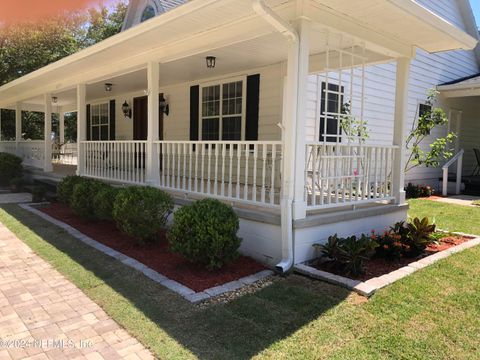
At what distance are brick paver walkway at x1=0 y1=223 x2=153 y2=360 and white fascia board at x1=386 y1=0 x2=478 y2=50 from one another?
4274 millimetres

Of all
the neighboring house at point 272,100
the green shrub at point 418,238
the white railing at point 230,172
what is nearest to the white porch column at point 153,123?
the neighboring house at point 272,100

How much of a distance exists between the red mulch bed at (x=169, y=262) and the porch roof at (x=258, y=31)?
285 cm

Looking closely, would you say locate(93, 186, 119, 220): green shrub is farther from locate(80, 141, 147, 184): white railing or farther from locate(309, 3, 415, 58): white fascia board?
locate(309, 3, 415, 58): white fascia board

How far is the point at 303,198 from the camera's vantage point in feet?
15.6

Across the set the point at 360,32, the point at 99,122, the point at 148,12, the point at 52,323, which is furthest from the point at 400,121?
the point at 99,122

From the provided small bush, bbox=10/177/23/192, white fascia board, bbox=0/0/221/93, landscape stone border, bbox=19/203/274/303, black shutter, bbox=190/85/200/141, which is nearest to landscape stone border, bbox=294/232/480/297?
landscape stone border, bbox=19/203/274/303

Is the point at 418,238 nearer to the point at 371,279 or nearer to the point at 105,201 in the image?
the point at 371,279

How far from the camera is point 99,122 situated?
1391 cm

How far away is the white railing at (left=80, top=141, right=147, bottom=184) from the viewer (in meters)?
7.80

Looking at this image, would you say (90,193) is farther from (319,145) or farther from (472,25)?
(472,25)

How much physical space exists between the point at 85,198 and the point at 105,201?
2.53 feet

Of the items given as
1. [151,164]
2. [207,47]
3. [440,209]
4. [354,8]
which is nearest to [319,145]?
[354,8]

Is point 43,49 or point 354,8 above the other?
point 43,49

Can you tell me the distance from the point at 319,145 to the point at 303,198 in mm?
717
